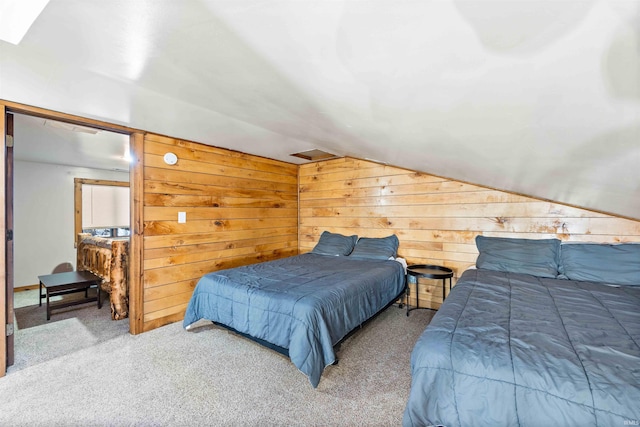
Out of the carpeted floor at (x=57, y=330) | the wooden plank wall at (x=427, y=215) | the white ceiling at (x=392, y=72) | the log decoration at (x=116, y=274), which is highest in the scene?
the white ceiling at (x=392, y=72)

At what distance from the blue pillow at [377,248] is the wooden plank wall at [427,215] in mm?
148

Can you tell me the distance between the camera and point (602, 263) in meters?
2.19

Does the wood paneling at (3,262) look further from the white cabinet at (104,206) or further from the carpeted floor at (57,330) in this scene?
the white cabinet at (104,206)

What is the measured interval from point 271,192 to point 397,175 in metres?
1.80

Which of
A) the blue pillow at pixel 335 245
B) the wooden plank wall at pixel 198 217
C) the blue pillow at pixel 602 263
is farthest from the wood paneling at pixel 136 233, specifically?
the blue pillow at pixel 602 263

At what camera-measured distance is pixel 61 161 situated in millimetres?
4410

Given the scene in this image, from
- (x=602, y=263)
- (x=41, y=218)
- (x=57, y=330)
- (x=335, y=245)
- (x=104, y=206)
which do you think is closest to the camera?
(x=602, y=263)

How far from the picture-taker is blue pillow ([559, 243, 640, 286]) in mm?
2080

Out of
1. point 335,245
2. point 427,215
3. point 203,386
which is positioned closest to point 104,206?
point 335,245

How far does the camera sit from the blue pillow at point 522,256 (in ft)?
7.80

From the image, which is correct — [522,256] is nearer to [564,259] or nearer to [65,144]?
[564,259]

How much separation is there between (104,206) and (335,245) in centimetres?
472

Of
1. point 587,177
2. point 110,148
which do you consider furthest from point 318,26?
point 110,148

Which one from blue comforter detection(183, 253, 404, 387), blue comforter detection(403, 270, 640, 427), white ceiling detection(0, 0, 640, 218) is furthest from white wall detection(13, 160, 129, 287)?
blue comforter detection(403, 270, 640, 427)
